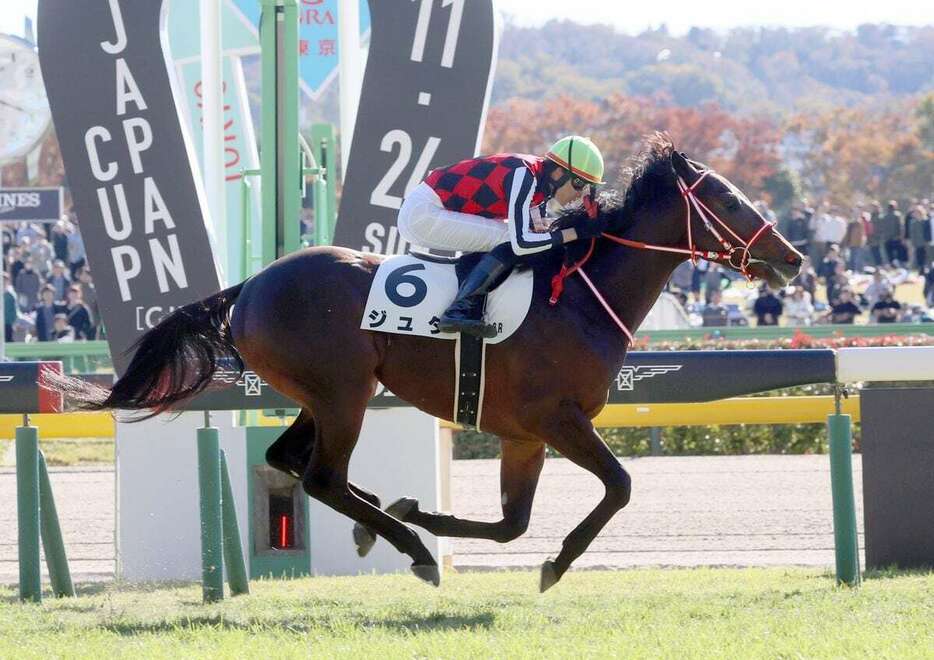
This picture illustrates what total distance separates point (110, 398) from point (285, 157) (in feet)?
6.43

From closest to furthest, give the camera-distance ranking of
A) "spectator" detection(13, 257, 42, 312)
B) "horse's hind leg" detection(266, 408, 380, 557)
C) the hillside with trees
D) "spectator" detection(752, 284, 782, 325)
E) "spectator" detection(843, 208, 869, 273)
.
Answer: "horse's hind leg" detection(266, 408, 380, 557)
"spectator" detection(752, 284, 782, 325)
"spectator" detection(13, 257, 42, 312)
"spectator" detection(843, 208, 869, 273)
the hillside with trees

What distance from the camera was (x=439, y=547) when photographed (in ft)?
25.6

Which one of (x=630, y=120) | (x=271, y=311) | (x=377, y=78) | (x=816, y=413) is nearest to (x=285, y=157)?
(x=377, y=78)

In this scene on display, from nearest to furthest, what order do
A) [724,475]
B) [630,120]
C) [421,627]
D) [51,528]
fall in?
[421,627] < [51,528] < [724,475] < [630,120]

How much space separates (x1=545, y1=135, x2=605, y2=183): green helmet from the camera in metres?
5.76

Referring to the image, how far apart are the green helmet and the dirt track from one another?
2706 mm

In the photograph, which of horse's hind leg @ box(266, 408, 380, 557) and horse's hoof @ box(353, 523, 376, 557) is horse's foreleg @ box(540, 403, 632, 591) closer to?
horse's hoof @ box(353, 523, 376, 557)

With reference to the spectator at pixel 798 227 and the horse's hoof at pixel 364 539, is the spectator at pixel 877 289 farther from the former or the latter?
the horse's hoof at pixel 364 539

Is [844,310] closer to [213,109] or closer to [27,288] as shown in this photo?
[27,288]

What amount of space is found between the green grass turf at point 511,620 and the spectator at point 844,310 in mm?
13660

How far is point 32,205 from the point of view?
14.8 m

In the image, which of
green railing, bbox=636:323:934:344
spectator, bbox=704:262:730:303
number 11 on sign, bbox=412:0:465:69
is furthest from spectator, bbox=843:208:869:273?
number 11 on sign, bbox=412:0:465:69

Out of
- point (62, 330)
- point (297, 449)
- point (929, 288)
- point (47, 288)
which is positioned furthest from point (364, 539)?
point (929, 288)

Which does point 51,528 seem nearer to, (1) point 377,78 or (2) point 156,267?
(2) point 156,267
